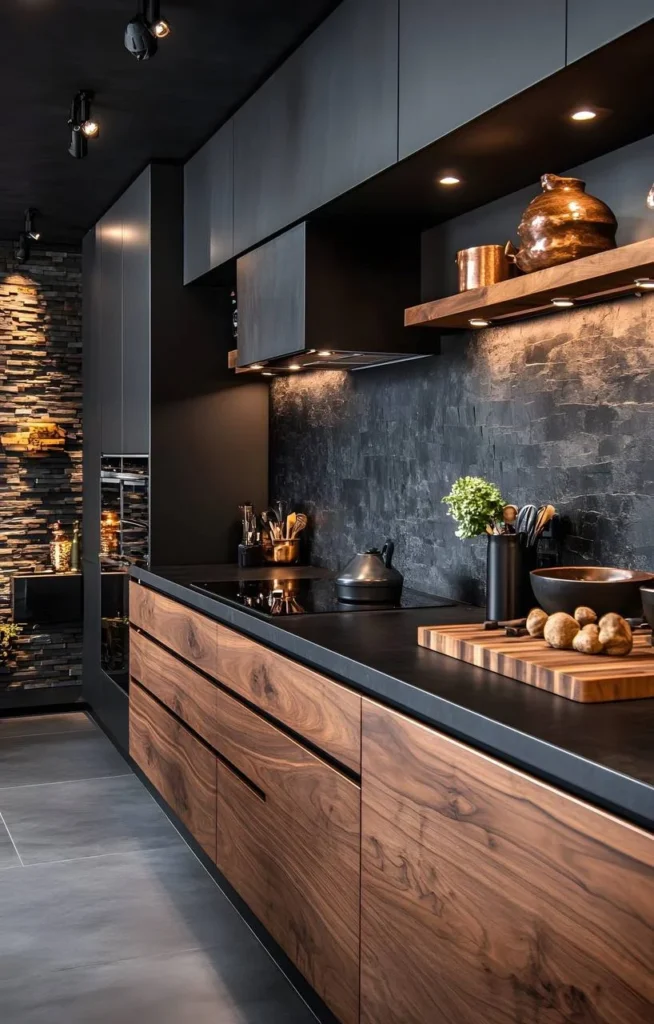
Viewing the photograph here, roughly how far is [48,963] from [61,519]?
11.9 feet

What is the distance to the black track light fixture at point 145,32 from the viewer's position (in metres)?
2.78

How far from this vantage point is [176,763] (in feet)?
12.1

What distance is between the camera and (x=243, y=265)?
3.87 m

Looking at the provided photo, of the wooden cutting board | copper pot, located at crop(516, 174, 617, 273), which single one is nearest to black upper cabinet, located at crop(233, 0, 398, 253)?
copper pot, located at crop(516, 174, 617, 273)

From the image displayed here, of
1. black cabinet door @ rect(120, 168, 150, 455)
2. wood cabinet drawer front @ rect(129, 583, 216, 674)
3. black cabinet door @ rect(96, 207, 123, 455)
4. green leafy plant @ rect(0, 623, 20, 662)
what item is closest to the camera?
wood cabinet drawer front @ rect(129, 583, 216, 674)

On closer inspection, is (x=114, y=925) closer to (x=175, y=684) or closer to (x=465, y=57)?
(x=175, y=684)

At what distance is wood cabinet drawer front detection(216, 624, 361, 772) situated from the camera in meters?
2.22

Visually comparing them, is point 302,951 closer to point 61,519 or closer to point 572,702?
point 572,702

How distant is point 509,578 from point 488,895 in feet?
3.29

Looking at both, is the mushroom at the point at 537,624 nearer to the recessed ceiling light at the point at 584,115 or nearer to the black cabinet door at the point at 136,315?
the recessed ceiling light at the point at 584,115

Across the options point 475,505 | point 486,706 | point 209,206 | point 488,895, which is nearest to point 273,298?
point 209,206

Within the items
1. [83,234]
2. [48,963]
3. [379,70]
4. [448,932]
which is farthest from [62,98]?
[448,932]

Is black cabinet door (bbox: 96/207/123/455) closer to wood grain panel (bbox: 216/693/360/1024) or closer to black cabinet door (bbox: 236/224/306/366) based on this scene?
black cabinet door (bbox: 236/224/306/366)

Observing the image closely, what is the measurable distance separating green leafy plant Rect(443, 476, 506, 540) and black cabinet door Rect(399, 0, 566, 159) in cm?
81
